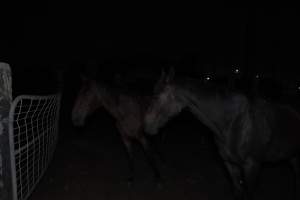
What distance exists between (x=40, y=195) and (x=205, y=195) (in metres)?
2.76

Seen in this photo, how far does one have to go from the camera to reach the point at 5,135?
2545 mm

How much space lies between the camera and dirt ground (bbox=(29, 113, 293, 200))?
17.6ft

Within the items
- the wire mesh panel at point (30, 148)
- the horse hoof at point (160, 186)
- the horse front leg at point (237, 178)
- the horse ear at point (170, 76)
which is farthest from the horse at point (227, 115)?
the horse hoof at point (160, 186)

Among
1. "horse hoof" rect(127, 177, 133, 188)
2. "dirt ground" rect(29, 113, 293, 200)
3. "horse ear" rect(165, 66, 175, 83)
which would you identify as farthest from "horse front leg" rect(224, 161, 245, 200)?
"horse hoof" rect(127, 177, 133, 188)

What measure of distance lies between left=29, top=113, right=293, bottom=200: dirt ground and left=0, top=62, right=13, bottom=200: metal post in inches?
100.0

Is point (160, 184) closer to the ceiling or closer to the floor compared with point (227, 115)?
closer to the floor

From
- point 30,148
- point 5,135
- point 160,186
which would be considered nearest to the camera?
point 5,135

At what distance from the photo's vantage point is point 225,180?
243 inches

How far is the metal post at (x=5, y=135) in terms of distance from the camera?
2.44 meters

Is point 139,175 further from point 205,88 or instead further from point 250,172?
point 205,88

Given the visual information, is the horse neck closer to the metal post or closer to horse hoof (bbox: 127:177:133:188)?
the metal post

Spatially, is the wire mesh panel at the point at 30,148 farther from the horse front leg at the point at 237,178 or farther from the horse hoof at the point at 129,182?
the horse front leg at the point at 237,178

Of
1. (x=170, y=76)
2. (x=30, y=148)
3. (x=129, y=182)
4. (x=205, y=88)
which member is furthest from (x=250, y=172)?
(x=30, y=148)

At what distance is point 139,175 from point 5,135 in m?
4.16
